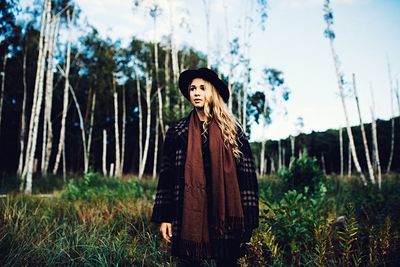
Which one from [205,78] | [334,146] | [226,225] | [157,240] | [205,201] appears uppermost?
[334,146]

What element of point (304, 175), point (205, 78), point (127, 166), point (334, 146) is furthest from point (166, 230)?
point (127, 166)

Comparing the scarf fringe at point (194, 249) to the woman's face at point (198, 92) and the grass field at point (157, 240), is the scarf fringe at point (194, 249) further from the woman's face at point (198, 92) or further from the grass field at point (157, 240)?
the woman's face at point (198, 92)

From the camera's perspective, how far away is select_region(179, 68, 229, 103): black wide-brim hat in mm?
2506

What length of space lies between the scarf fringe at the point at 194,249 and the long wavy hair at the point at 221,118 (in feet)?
2.38

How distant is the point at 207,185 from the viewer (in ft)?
7.50

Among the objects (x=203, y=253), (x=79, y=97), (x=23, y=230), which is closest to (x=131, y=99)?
(x=79, y=97)

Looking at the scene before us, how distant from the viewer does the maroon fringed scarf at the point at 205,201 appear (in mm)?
2066

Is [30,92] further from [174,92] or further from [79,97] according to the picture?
[174,92]

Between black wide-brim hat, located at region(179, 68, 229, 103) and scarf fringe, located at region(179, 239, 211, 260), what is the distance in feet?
4.12

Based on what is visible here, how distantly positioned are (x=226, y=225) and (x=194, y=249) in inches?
11.4

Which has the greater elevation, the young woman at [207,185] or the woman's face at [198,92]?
the woman's face at [198,92]

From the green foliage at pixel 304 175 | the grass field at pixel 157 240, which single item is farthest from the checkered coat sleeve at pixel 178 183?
the green foliage at pixel 304 175

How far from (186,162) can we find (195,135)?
24cm

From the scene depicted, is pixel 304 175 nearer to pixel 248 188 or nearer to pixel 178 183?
pixel 248 188
